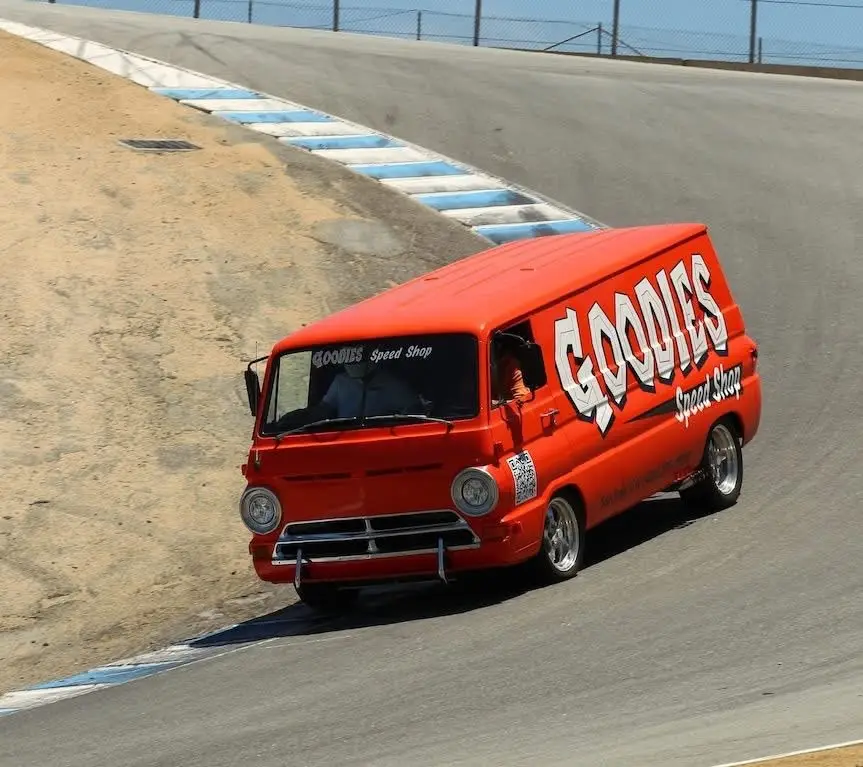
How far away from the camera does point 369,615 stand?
1191cm

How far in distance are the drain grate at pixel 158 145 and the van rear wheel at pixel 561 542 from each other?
12.8 meters

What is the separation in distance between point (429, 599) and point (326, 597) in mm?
784

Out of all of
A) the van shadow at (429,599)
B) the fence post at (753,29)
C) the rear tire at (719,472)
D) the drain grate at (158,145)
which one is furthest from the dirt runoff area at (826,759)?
the fence post at (753,29)

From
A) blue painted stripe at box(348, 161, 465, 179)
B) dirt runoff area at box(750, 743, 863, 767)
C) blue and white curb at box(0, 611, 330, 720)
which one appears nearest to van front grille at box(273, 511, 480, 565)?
blue and white curb at box(0, 611, 330, 720)

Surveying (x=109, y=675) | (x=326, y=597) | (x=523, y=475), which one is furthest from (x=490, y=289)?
(x=109, y=675)

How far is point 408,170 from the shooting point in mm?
24047

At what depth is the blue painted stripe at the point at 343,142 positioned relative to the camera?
24.6 m

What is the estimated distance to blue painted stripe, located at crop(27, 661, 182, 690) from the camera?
37.1ft

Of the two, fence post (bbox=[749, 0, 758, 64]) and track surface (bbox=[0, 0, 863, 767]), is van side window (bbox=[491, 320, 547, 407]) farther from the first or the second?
fence post (bbox=[749, 0, 758, 64])

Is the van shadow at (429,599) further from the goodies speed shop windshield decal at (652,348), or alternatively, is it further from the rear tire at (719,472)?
the goodies speed shop windshield decal at (652,348)

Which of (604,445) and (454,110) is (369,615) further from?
(454,110)

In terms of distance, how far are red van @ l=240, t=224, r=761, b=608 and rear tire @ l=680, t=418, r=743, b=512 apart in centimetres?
54

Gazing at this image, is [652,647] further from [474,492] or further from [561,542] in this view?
[561,542]

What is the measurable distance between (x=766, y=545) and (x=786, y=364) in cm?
611
